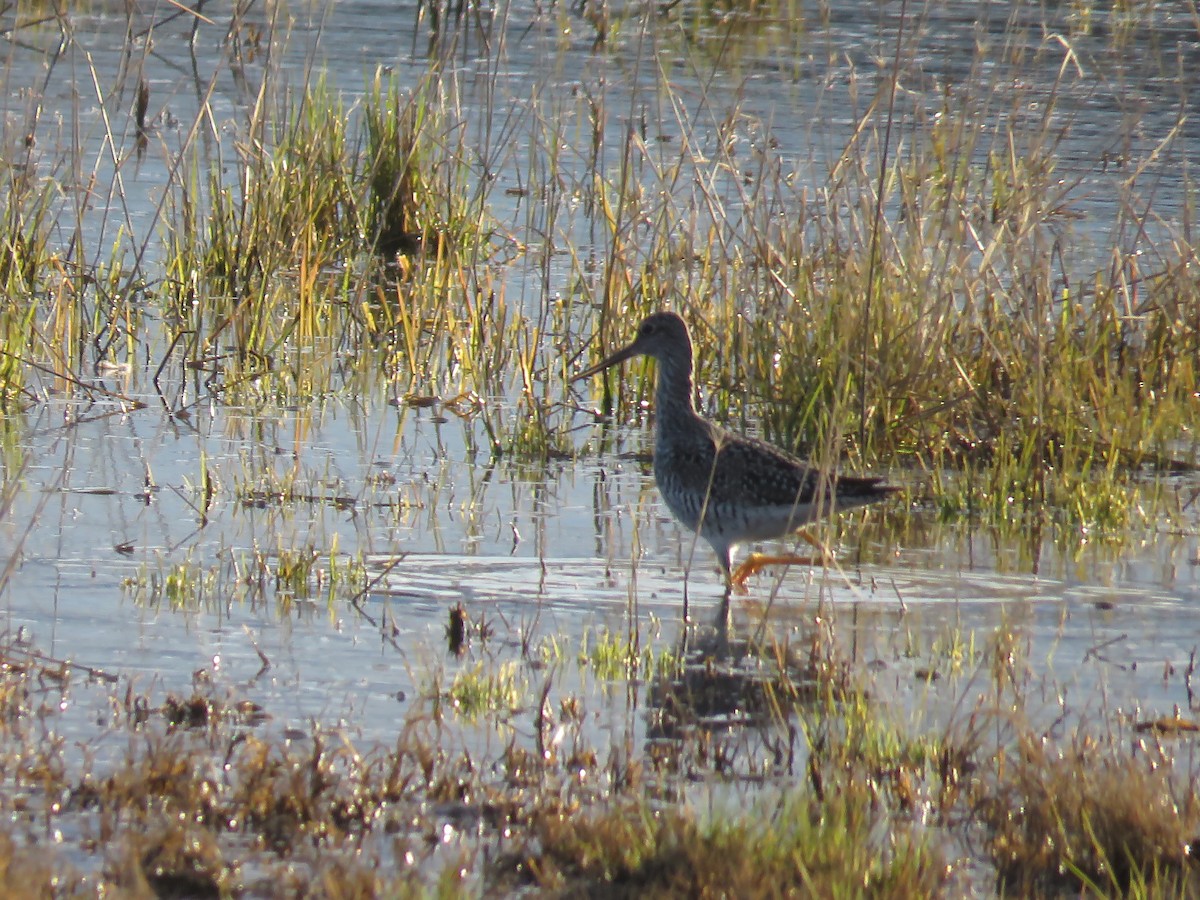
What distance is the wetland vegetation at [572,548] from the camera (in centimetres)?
445

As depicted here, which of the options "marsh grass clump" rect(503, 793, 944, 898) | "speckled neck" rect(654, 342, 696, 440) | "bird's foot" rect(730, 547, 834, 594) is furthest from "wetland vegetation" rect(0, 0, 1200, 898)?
"speckled neck" rect(654, 342, 696, 440)

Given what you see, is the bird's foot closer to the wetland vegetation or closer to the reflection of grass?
the wetland vegetation

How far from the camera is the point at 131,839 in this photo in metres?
4.17

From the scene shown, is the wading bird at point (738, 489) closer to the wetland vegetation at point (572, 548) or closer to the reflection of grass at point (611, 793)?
the wetland vegetation at point (572, 548)

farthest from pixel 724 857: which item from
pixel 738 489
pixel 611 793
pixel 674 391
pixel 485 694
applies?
pixel 674 391

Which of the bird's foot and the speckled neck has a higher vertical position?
the speckled neck

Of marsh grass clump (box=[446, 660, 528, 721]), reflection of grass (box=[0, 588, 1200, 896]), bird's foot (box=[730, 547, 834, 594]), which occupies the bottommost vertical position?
bird's foot (box=[730, 547, 834, 594])

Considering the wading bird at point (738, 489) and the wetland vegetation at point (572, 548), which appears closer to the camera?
the wetland vegetation at point (572, 548)

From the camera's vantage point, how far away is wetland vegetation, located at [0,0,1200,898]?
14.6ft

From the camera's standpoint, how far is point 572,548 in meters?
7.32

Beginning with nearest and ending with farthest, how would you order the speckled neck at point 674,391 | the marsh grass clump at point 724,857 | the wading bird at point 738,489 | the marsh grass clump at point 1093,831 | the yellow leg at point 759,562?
the marsh grass clump at point 724,857 < the marsh grass clump at point 1093,831 < the wading bird at point 738,489 < the yellow leg at point 759,562 < the speckled neck at point 674,391

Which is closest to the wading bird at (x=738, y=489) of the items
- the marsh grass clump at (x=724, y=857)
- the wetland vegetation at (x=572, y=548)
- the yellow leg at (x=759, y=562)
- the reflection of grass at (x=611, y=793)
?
the yellow leg at (x=759, y=562)

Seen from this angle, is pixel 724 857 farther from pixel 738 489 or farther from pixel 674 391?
pixel 674 391

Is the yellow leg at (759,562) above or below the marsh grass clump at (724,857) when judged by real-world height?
below
